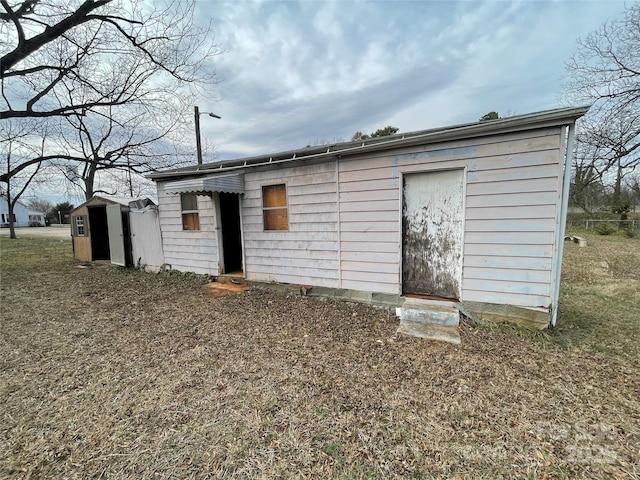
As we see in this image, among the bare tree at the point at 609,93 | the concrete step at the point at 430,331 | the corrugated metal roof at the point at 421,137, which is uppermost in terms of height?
the bare tree at the point at 609,93

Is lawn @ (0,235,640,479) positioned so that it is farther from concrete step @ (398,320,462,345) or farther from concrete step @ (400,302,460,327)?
concrete step @ (400,302,460,327)

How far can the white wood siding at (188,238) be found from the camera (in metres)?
6.50

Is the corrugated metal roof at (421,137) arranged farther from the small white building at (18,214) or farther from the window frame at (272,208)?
the small white building at (18,214)

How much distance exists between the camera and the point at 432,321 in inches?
152

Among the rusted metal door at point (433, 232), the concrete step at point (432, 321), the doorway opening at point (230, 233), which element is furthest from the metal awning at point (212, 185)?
the concrete step at point (432, 321)

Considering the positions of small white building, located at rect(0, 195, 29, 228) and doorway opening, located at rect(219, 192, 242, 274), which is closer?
doorway opening, located at rect(219, 192, 242, 274)

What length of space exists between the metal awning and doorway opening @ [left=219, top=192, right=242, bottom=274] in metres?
1.28

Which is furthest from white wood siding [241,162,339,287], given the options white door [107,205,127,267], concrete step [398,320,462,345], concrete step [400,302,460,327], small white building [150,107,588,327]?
white door [107,205,127,267]

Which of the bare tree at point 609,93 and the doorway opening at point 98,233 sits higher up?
the bare tree at point 609,93

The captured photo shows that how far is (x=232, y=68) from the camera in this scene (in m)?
7.69

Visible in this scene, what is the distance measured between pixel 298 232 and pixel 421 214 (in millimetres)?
2253

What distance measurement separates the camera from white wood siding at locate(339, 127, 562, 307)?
3.48 m

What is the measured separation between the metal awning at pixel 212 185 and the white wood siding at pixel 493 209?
2518 millimetres

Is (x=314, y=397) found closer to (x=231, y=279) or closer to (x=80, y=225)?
(x=231, y=279)
